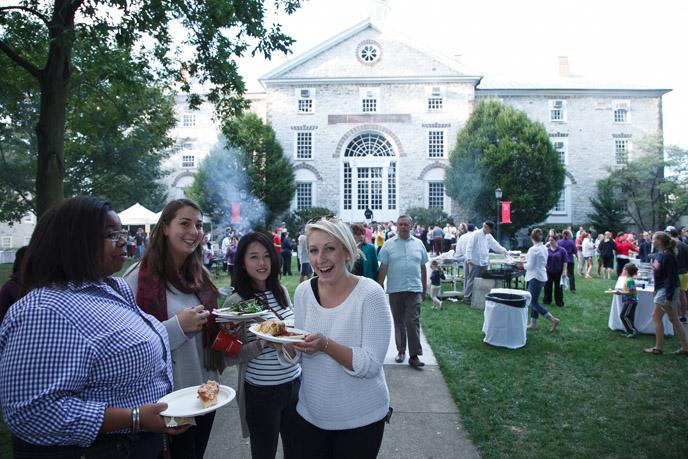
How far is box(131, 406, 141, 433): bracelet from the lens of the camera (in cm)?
182

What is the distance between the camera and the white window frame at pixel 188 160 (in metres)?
38.7

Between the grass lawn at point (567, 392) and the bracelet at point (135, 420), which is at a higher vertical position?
the bracelet at point (135, 420)

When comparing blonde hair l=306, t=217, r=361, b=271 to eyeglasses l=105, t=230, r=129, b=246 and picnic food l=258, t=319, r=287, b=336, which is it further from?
eyeglasses l=105, t=230, r=129, b=246

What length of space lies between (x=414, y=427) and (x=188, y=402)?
11.0 ft

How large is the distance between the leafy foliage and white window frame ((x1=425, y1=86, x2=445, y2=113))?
25.4ft

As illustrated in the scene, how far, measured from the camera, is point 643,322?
8930mm

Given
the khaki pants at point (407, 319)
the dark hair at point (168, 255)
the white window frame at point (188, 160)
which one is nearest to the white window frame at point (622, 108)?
the white window frame at point (188, 160)

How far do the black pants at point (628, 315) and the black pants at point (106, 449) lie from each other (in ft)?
30.1

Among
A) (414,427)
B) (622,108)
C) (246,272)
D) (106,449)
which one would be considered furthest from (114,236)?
(622,108)

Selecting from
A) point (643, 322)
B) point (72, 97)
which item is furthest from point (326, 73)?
point (643, 322)

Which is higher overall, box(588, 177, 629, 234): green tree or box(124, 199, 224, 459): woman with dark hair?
box(588, 177, 629, 234): green tree

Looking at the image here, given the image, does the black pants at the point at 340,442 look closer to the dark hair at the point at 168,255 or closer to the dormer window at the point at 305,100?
the dark hair at the point at 168,255

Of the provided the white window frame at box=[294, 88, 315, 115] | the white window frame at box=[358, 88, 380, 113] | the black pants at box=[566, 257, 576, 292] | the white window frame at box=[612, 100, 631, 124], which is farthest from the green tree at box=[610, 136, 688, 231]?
the black pants at box=[566, 257, 576, 292]

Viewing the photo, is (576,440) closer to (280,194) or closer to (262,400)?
(262,400)
